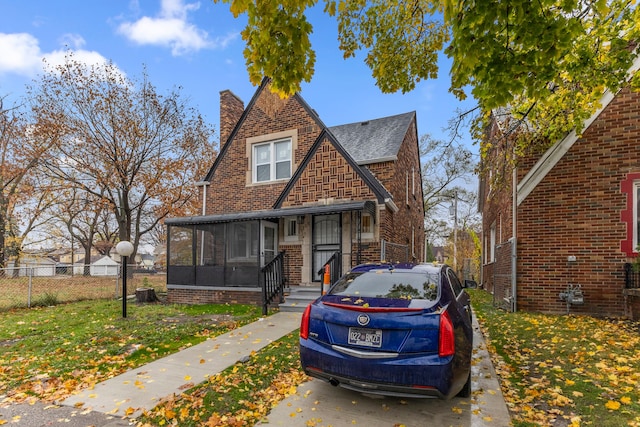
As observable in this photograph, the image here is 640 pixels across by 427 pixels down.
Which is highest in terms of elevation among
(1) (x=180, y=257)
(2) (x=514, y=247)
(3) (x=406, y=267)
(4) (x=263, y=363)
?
(2) (x=514, y=247)

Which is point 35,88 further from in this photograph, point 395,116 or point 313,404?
point 313,404

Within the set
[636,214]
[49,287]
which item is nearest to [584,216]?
[636,214]

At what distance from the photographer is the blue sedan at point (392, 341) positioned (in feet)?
10.5

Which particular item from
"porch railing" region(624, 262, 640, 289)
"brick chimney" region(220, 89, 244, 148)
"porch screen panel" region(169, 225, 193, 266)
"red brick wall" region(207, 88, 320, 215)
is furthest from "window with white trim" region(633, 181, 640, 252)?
"brick chimney" region(220, 89, 244, 148)

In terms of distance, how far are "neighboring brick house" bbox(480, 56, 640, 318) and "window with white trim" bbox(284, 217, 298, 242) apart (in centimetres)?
602

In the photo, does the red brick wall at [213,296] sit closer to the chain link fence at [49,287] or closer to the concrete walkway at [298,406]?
the chain link fence at [49,287]

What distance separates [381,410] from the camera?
143 inches

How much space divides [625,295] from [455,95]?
6.25m

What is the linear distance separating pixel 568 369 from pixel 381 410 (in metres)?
2.98

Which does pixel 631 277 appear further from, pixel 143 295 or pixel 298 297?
pixel 143 295

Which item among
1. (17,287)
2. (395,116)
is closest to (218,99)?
(395,116)

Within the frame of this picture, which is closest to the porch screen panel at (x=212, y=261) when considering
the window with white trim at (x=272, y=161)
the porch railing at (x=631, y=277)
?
the window with white trim at (x=272, y=161)

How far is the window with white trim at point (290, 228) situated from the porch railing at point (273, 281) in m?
0.91

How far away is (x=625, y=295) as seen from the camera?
25.7 feet
